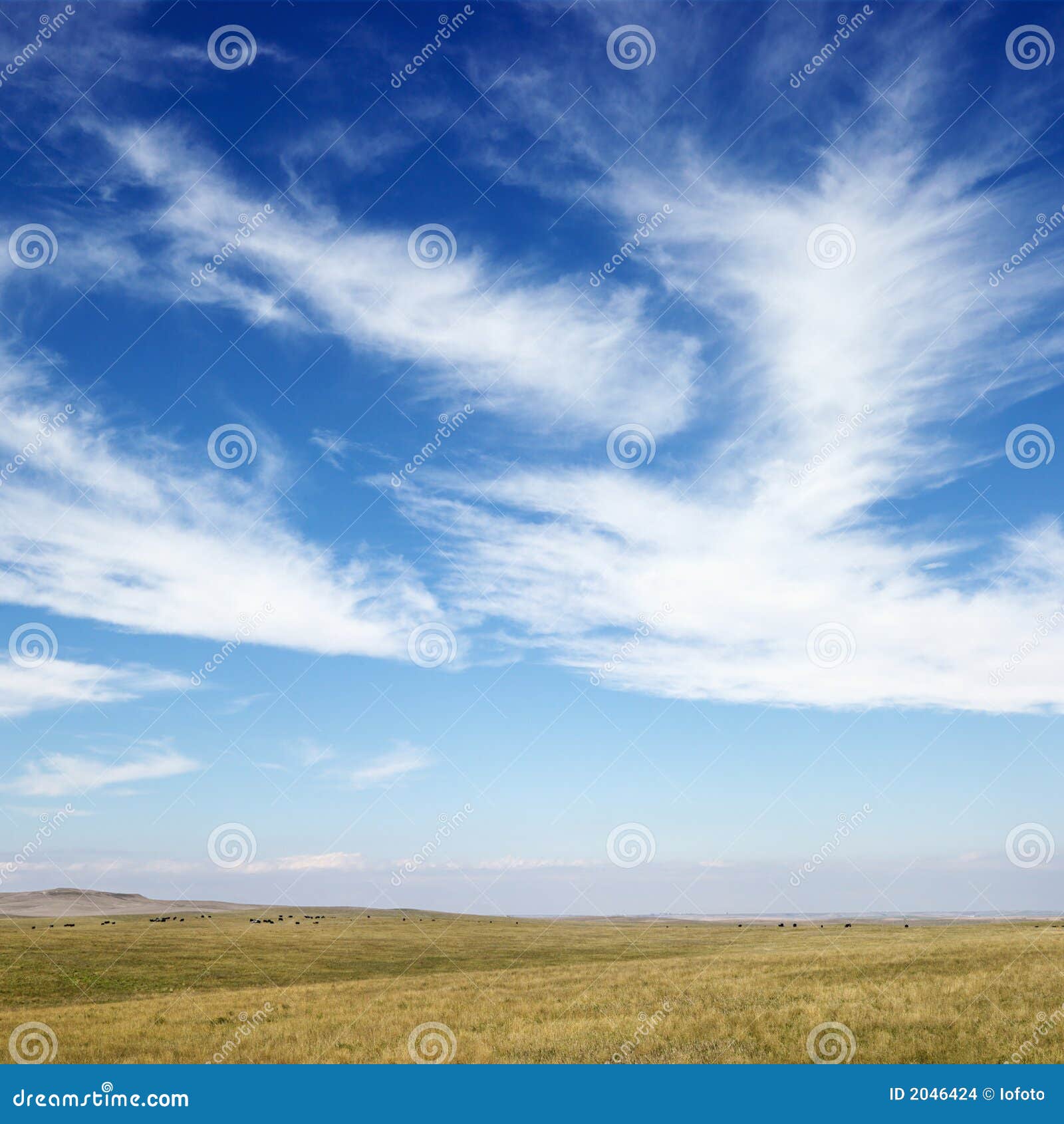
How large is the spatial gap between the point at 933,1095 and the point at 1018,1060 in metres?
3.01

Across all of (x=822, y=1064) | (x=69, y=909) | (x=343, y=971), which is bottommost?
(x=69, y=909)

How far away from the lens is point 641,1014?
72.8ft

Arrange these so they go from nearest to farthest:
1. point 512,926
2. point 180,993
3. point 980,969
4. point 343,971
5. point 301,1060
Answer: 1. point 301,1060
2. point 980,969
3. point 180,993
4. point 343,971
5. point 512,926

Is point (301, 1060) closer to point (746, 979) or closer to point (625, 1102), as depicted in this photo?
point (625, 1102)

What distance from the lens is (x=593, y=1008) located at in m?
23.9

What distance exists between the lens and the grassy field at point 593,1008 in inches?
722

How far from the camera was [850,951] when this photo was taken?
1522 inches

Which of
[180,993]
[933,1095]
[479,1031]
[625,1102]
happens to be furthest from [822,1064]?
[180,993]

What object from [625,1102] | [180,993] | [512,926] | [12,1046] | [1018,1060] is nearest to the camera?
[625,1102]

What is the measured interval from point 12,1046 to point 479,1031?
1291 cm

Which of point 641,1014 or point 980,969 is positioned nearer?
point 641,1014

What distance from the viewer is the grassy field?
18.3 metres

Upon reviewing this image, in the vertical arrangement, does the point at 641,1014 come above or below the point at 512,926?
above

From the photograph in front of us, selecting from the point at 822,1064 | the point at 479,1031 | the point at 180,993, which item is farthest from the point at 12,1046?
the point at 822,1064
